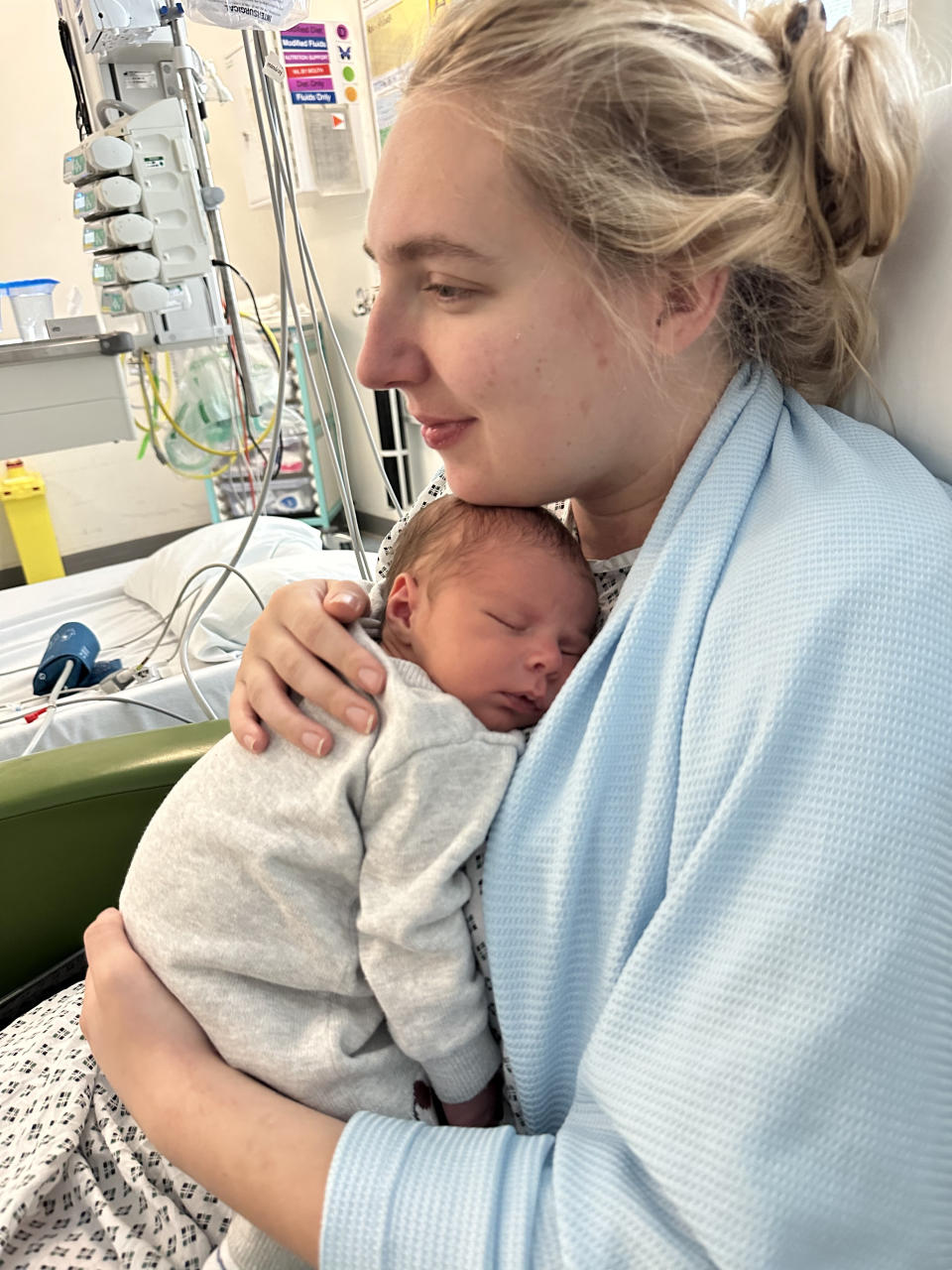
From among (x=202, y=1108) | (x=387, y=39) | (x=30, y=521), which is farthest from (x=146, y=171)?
(x=30, y=521)

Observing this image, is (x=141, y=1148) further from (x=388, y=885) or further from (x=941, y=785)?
(x=941, y=785)

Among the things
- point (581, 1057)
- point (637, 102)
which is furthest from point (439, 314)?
point (581, 1057)

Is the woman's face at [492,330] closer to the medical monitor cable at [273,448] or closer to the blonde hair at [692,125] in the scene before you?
the blonde hair at [692,125]

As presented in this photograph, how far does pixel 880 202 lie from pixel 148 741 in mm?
1087

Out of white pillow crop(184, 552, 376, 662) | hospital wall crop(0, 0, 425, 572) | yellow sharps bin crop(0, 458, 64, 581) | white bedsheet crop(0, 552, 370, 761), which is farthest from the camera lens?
yellow sharps bin crop(0, 458, 64, 581)

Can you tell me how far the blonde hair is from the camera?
76 centimetres

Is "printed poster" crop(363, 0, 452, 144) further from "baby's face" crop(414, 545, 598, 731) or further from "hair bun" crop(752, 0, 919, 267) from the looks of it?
"baby's face" crop(414, 545, 598, 731)

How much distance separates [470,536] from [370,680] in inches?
7.4

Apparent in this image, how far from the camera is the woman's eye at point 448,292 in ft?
2.66

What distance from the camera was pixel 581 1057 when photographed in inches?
29.0

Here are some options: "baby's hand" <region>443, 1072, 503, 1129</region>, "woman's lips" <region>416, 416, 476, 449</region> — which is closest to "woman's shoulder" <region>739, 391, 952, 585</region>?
"woman's lips" <region>416, 416, 476, 449</region>

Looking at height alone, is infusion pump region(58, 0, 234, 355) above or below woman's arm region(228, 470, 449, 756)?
above

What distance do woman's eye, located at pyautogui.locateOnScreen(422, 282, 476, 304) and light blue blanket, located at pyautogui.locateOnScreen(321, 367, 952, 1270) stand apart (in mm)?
292

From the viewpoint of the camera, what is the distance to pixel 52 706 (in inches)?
71.5
